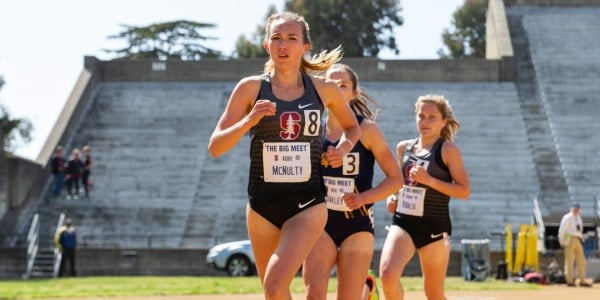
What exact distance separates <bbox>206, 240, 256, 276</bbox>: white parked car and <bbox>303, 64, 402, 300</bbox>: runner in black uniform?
65.3ft

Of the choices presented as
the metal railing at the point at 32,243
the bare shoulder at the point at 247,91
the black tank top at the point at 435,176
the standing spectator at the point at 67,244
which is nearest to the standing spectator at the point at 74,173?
the metal railing at the point at 32,243

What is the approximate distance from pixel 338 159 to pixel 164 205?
30.9m

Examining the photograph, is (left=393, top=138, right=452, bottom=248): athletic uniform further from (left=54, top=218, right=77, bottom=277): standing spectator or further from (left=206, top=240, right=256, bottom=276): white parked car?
(left=54, top=218, right=77, bottom=277): standing spectator

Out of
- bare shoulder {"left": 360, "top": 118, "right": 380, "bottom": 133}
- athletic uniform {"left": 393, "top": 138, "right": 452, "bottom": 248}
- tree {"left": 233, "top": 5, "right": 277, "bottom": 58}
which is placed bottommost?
athletic uniform {"left": 393, "top": 138, "right": 452, "bottom": 248}

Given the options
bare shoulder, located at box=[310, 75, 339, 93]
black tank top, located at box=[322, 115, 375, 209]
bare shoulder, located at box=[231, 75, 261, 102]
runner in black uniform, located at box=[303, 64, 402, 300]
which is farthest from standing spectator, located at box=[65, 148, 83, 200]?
bare shoulder, located at box=[231, 75, 261, 102]

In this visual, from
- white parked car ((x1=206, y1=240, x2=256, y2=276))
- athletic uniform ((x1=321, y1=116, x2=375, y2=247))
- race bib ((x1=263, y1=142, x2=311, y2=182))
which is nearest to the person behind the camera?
race bib ((x1=263, y1=142, x2=311, y2=182))

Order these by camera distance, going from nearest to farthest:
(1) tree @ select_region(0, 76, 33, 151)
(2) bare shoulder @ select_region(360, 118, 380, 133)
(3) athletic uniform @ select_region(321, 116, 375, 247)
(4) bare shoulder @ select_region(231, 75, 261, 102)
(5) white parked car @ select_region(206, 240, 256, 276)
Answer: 1. (4) bare shoulder @ select_region(231, 75, 261, 102)
2. (3) athletic uniform @ select_region(321, 116, 375, 247)
3. (2) bare shoulder @ select_region(360, 118, 380, 133)
4. (5) white parked car @ select_region(206, 240, 256, 276)
5. (1) tree @ select_region(0, 76, 33, 151)

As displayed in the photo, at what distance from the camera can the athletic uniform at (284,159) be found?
26.5 ft

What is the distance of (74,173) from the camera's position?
38531mm

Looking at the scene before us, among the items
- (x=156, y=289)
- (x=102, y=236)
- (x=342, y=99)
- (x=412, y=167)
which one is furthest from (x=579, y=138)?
(x=342, y=99)

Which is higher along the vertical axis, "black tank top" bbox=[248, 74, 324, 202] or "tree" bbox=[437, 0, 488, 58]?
"tree" bbox=[437, 0, 488, 58]

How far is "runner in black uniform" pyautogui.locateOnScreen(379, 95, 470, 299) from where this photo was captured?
36.1ft

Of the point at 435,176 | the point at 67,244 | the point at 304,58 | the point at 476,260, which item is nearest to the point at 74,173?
the point at 67,244

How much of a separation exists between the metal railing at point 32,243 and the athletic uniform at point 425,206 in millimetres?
21967
